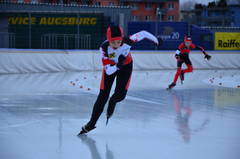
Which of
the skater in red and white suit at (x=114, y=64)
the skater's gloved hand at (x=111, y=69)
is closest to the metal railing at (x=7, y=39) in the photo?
the skater in red and white suit at (x=114, y=64)

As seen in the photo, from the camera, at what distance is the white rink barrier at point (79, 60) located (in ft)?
54.2

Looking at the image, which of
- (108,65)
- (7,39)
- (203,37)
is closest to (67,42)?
(7,39)

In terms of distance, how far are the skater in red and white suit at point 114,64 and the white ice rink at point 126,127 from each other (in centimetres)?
34

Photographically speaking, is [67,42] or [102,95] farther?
[67,42]

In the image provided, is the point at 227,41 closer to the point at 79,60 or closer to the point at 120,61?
the point at 79,60

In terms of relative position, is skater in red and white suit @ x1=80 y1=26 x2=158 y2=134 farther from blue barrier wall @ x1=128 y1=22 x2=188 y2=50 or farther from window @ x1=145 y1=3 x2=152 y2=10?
window @ x1=145 y1=3 x2=152 y2=10

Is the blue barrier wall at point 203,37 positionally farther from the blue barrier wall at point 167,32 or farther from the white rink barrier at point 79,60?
the white rink barrier at point 79,60

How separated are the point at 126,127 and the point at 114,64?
104 centimetres

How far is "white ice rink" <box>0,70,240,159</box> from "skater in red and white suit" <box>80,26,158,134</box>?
340mm

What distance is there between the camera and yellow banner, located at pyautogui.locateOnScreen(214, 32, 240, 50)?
21.9 metres

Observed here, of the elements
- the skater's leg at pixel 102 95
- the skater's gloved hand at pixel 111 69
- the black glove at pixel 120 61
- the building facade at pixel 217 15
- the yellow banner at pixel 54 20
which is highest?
the building facade at pixel 217 15

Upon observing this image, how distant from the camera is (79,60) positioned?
1848cm

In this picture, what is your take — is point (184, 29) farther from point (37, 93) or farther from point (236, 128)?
point (236, 128)

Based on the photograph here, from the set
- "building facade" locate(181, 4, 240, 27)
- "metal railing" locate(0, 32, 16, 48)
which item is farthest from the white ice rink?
"building facade" locate(181, 4, 240, 27)
